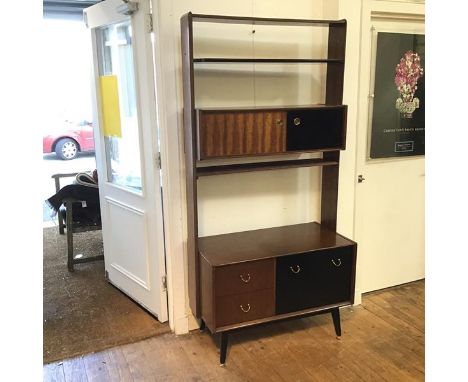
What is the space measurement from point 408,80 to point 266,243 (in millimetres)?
1606

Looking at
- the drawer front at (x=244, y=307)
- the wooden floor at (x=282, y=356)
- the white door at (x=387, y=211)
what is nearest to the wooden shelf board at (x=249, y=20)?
the white door at (x=387, y=211)

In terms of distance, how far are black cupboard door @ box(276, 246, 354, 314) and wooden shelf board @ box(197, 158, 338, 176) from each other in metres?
0.54

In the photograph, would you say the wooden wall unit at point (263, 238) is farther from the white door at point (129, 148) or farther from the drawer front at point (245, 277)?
the white door at point (129, 148)

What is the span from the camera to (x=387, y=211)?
323 cm

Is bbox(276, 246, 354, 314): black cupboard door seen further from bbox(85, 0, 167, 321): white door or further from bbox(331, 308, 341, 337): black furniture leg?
bbox(85, 0, 167, 321): white door

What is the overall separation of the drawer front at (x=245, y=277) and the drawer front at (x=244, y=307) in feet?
0.12

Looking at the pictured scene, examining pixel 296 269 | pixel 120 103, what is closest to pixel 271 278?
pixel 296 269

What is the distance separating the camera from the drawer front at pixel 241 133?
2.31 metres

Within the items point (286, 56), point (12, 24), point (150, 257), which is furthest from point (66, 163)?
point (12, 24)

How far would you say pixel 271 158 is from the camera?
283 centimetres

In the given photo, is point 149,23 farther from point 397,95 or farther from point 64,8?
point 64,8

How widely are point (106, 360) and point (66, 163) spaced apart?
6556 millimetres
